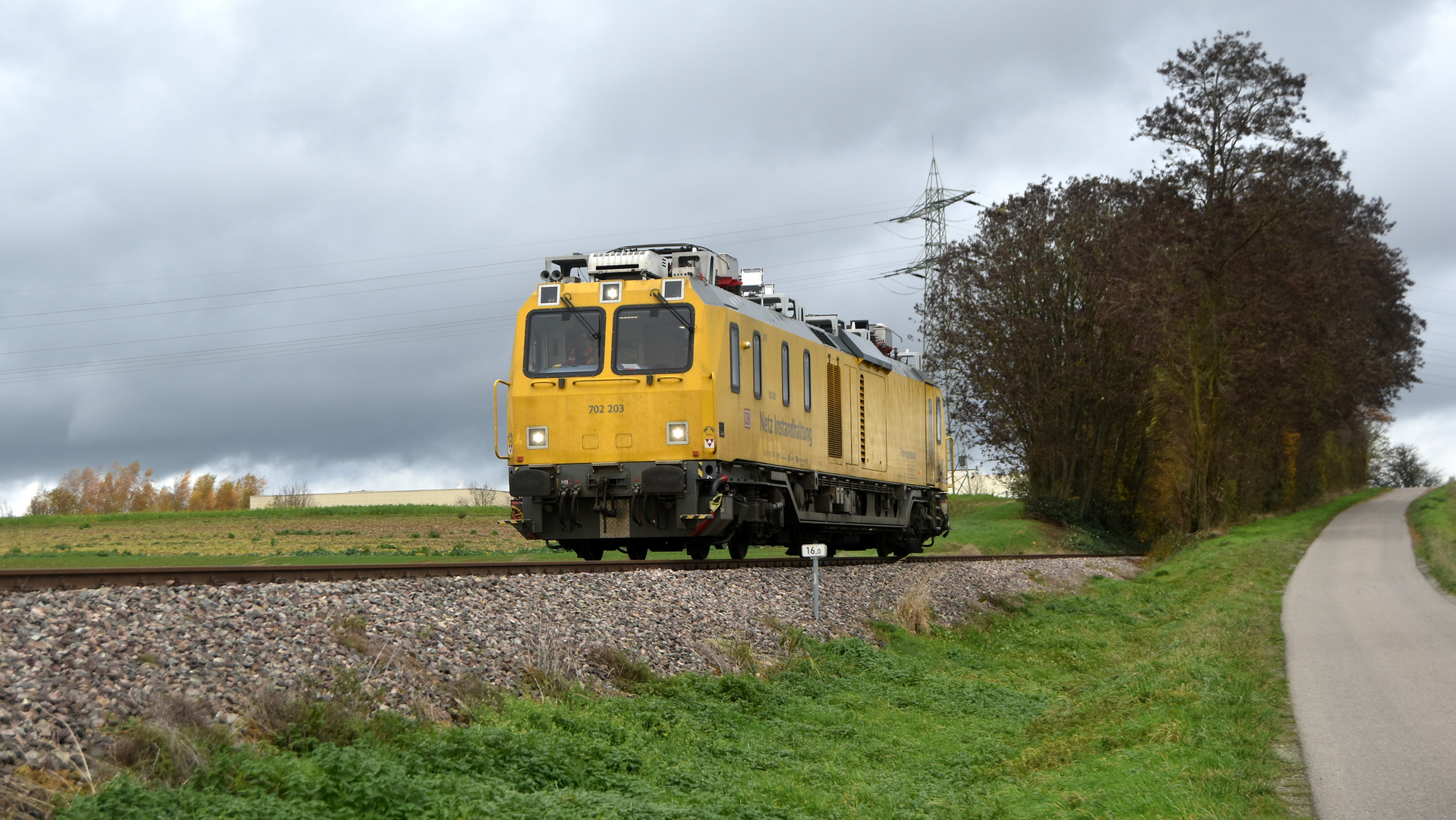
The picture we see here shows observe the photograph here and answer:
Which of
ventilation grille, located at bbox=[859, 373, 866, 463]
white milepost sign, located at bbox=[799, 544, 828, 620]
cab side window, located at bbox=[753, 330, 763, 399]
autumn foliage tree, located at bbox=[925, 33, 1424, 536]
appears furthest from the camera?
autumn foliage tree, located at bbox=[925, 33, 1424, 536]

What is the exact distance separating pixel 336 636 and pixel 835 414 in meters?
12.6

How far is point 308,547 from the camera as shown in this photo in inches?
1378

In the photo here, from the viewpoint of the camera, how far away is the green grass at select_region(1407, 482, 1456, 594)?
923 inches

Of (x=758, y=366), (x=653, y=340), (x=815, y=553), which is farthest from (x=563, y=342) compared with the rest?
(x=815, y=553)

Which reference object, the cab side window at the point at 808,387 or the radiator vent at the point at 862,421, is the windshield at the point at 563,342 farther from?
the radiator vent at the point at 862,421

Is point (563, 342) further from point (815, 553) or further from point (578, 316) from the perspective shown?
point (815, 553)

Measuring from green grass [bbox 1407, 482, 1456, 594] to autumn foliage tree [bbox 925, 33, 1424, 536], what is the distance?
4.64m

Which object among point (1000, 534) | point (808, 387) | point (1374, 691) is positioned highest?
point (808, 387)

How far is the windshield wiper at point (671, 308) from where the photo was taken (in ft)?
52.6

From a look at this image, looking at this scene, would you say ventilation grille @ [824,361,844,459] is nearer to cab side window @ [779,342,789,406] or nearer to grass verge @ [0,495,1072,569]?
cab side window @ [779,342,789,406]

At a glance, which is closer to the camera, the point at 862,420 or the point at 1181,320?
the point at 862,420

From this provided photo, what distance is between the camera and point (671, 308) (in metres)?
16.2

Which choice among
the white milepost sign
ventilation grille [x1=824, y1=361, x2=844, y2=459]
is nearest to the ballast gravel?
the white milepost sign

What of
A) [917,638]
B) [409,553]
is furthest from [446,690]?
[409,553]
